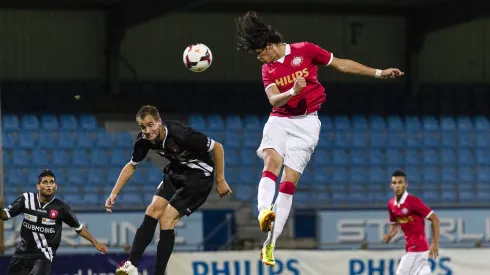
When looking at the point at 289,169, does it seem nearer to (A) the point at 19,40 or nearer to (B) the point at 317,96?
(B) the point at 317,96

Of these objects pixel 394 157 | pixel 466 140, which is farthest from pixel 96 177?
pixel 466 140

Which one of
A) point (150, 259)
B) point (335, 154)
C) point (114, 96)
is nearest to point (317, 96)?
point (150, 259)

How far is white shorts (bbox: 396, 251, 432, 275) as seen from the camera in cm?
1366

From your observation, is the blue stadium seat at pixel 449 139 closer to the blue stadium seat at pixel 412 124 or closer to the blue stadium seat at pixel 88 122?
the blue stadium seat at pixel 412 124

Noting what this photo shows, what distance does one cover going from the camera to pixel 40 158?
62.2 ft

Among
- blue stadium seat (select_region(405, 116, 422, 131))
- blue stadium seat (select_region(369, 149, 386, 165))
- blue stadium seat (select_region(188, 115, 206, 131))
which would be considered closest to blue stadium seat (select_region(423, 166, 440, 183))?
blue stadium seat (select_region(369, 149, 386, 165))

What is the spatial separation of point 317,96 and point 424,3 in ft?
46.5

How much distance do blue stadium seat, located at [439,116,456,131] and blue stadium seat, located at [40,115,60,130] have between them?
321 inches

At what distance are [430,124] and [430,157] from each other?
1042 millimetres

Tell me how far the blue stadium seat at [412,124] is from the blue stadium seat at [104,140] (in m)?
6.30

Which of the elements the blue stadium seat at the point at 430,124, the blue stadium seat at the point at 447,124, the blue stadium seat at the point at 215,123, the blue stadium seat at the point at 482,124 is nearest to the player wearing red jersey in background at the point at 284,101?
the blue stadium seat at the point at 215,123

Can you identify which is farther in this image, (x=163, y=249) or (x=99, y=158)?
(x=99, y=158)

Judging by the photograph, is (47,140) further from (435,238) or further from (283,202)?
(283,202)

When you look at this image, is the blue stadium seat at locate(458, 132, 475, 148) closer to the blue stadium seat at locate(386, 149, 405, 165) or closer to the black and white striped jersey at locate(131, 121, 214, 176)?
the blue stadium seat at locate(386, 149, 405, 165)
